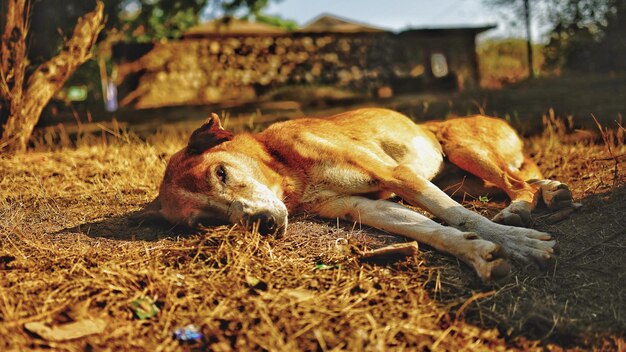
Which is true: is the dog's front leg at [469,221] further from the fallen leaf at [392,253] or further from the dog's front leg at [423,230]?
the fallen leaf at [392,253]

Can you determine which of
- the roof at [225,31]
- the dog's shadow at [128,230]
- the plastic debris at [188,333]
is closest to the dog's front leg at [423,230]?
the dog's shadow at [128,230]

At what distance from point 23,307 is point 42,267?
1.56 ft

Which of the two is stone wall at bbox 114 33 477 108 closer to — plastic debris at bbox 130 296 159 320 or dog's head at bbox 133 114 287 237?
dog's head at bbox 133 114 287 237

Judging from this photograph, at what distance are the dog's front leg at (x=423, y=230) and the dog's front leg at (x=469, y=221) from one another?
0.11 metres

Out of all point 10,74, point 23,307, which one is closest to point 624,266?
point 23,307

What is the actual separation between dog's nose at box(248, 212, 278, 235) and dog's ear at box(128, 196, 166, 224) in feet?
2.48

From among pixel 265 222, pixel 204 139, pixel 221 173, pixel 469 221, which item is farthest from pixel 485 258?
pixel 204 139

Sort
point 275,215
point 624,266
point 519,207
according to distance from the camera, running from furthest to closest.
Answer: point 519,207
point 275,215
point 624,266

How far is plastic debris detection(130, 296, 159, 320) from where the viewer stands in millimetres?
2591

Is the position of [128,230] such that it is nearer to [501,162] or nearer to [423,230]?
[423,230]

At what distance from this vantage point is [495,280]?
290 centimetres

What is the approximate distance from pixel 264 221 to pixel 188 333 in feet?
3.27

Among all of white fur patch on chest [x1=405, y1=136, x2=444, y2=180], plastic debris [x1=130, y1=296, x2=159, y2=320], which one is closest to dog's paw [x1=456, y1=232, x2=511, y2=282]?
white fur patch on chest [x1=405, y1=136, x2=444, y2=180]

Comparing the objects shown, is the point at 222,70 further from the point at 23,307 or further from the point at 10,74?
the point at 23,307
